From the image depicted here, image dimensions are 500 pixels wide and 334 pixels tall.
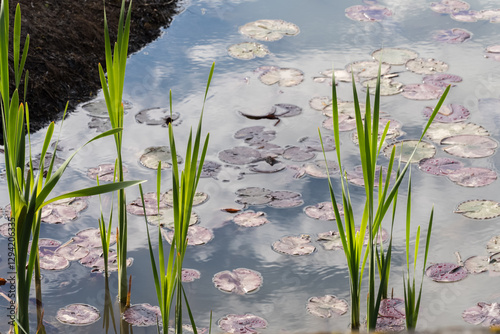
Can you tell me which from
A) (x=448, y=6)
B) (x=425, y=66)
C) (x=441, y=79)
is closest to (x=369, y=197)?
(x=441, y=79)

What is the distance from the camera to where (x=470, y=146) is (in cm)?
265

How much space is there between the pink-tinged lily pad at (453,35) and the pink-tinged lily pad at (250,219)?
1790mm

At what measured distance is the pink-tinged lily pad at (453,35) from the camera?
3553mm

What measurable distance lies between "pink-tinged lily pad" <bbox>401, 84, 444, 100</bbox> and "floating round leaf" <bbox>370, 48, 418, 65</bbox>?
273 millimetres

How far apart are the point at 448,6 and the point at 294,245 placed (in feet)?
7.85

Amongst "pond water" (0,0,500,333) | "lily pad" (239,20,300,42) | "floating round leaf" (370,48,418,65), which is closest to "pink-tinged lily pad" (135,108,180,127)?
"pond water" (0,0,500,333)

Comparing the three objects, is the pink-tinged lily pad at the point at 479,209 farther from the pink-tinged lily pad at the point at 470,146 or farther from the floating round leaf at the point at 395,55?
the floating round leaf at the point at 395,55

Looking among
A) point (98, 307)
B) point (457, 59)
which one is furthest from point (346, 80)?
point (98, 307)

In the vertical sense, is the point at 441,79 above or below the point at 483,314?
above

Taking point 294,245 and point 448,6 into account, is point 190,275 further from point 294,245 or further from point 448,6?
point 448,6

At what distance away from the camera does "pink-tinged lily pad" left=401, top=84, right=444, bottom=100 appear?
3.04 m

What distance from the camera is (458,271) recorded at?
6.62 feet

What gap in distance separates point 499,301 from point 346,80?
1.57 metres

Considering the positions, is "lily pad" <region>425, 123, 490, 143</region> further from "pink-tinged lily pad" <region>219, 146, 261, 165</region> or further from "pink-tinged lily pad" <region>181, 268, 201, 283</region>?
"pink-tinged lily pad" <region>181, 268, 201, 283</region>
